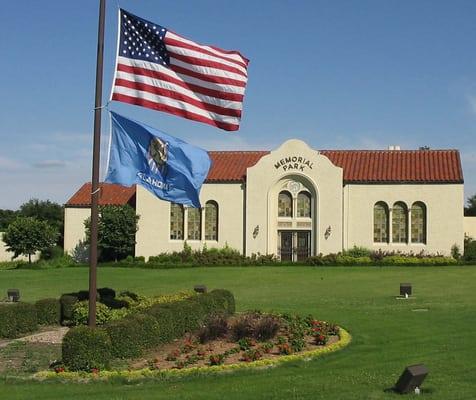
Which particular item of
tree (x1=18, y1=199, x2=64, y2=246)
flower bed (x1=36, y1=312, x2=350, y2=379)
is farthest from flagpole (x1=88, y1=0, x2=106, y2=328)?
tree (x1=18, y1=199, x2=64, y2=246)

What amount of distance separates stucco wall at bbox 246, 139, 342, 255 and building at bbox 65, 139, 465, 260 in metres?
0.07

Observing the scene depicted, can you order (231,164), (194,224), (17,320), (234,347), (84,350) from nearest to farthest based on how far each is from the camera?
(84,350) → (234,347) → (17,320) → (194,224) → (231,164)

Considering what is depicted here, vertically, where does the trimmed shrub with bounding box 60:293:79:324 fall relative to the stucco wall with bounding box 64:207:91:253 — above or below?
below

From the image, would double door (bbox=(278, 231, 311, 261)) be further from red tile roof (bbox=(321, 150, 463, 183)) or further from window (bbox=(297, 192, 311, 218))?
red tile roof (bbox=(321, 150, 463, 183))

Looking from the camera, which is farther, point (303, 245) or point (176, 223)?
point (176, 223)

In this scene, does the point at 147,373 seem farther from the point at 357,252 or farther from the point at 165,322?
the point at 357,252

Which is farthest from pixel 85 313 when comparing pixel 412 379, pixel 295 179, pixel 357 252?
pixel 295 179

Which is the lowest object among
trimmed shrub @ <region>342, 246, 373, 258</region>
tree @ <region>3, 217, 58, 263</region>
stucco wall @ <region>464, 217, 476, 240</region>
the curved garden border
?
the curved garden border

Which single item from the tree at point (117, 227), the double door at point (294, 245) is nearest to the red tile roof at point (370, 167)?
the tree at point (117, 227)

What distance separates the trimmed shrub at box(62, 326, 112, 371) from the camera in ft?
40.4

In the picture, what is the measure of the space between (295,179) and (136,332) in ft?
120

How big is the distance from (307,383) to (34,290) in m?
21.5

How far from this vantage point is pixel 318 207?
160ft

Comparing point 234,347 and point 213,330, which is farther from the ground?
point 213,330
